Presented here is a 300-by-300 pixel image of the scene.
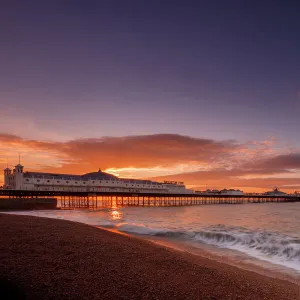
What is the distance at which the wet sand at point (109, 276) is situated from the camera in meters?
6.11

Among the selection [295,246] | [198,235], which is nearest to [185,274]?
[295,246]

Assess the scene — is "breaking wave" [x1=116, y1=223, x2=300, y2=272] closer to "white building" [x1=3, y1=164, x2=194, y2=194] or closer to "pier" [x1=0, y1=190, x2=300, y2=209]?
"pier" [x1=0, y1=190, x2=300, y2=209]

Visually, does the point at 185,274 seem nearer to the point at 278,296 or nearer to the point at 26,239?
the point at 278,296

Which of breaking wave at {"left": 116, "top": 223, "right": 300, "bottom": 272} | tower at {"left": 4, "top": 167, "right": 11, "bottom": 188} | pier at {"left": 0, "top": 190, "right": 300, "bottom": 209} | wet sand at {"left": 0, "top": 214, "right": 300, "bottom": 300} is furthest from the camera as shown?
tower at {"left": 4, "top": 167, "right": 11, "bottom": 188}

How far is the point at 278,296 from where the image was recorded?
24.2 ft

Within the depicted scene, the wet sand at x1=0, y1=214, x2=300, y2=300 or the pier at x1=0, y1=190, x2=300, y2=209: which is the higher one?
the wet sand at x1=0, y1=214, x2=300, y2=300

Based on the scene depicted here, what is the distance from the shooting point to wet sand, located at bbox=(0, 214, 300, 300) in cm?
611

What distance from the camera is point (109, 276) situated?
722 centimetres

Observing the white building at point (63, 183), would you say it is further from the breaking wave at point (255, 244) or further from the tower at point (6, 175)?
the breaking wave at point (255, 244)

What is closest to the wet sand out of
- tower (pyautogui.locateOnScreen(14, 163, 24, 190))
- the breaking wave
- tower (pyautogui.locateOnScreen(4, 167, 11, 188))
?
the breaking wave

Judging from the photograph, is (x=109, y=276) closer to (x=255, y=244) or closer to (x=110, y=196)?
(x=255, y=244)

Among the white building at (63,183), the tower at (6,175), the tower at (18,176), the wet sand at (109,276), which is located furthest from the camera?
the tower at (6,175)

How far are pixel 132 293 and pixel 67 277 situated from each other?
5.89 feet

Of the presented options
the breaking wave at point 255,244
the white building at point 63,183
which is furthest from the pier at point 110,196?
the breaking wave at point 255,244
